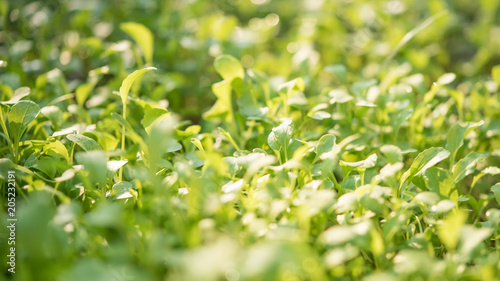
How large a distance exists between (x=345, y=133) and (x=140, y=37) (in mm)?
591

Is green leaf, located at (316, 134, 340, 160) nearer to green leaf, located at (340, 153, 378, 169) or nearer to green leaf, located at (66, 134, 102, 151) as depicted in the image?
green leaf, located at (340, 153, 378, 169)

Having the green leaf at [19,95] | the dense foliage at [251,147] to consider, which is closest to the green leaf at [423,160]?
the dense foliage at [251,147]

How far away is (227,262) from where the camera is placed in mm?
511

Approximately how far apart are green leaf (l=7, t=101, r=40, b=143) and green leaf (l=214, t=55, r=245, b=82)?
0.39 meters

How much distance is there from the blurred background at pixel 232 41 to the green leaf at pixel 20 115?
1.16 ft

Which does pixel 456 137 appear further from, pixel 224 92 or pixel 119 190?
pixel 119 190

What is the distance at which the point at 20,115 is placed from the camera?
2.69 feet

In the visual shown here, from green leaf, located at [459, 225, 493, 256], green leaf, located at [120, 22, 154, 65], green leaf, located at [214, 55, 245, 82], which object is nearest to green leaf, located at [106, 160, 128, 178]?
green leaf, located at [214, 55, 245, 82]

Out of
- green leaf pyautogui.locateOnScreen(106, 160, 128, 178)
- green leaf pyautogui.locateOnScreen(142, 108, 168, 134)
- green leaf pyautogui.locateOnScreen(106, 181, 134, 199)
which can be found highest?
green leaf pyautogui.locateOnScreen(142, 108, 168, 134)

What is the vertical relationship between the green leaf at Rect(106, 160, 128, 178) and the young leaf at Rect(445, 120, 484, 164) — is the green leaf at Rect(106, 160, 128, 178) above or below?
below

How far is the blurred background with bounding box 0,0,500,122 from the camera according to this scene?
130 centimetres

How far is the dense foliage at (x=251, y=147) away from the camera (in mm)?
592

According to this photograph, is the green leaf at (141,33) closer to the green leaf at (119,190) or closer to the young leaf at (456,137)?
the green leaf at (119,190)

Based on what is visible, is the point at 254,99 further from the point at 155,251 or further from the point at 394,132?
the point at 155,251
